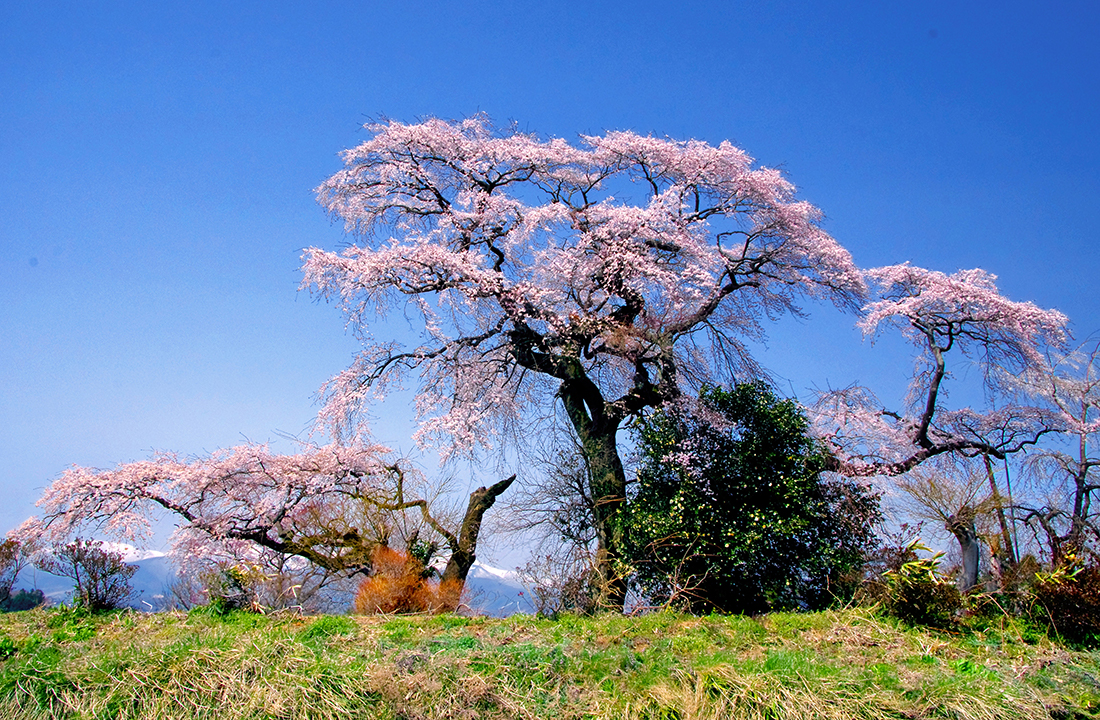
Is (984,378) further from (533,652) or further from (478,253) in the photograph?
(533,652)

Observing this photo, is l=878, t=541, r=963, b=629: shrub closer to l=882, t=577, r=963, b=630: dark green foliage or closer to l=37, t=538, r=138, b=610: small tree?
l=882, t=577, r=963, b=630: dark green foliage

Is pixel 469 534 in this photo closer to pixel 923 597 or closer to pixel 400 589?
pixel 400 589

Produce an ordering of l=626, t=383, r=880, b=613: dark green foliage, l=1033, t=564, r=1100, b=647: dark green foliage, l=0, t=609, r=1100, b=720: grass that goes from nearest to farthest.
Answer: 1. l=0, t=609, r=1100, b=720: grass
2. l=1033, t=564, r=1100, b=647: dark green foliage
3. l=626, t=383, r=880, b=613: dark green foliage

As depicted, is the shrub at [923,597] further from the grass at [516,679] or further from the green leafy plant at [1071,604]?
the grass at [516,679]

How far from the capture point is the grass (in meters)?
5.41

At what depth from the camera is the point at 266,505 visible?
11617 millimetres

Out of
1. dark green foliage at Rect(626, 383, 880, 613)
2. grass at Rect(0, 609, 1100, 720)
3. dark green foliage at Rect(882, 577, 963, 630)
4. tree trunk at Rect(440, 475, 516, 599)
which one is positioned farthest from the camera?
tree trunk at Rect(440, 475, 516, 599)

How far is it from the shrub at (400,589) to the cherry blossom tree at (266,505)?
424 mm

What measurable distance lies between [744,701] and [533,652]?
5.45 feet

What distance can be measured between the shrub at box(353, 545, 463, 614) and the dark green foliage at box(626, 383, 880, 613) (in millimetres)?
2666

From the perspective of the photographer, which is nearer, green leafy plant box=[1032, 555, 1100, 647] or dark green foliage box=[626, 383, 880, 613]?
green leafy plant box=[1032, 555, 1100, 647]

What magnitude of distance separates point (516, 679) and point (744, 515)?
16.8ft

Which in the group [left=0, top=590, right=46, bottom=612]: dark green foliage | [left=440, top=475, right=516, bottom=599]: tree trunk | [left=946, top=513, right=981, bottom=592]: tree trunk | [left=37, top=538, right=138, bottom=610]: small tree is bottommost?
[left=0, top=590, right=46, bottom=612]: dark green foliage

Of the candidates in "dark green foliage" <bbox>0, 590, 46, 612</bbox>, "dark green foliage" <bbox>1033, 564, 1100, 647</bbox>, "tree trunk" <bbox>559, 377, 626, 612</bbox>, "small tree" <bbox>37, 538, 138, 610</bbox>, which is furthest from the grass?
"dark green foliage" <bbox>0, 590, 46, 612</bbox>
